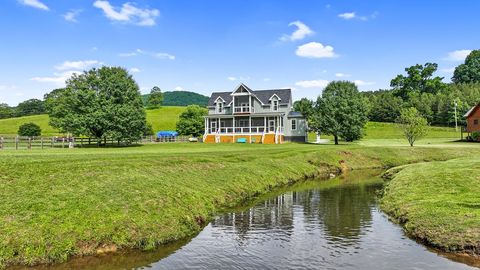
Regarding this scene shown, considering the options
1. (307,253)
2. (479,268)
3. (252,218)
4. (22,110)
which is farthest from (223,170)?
(22,110)

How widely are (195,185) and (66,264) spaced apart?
33.5 ft

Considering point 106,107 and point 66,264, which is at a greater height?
point 106,107

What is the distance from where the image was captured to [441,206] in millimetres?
15992

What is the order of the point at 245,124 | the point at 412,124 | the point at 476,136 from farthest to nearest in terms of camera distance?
the point at 476,136, the point at 245,124, the point at 412,124

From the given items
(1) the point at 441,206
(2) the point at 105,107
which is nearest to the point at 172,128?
(2) the point at 105,107

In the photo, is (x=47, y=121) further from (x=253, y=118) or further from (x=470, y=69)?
(x=470, y=69)

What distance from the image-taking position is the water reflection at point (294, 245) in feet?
39.0

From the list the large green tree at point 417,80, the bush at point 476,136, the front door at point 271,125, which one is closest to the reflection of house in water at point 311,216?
the front door at point 271,125

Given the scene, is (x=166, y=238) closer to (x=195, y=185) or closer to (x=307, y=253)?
(x=307, y=253)

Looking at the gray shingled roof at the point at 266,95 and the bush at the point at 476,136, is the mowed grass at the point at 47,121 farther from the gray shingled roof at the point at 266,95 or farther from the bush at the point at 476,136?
the bush at the point at 476,136

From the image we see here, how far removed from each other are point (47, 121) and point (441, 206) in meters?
130

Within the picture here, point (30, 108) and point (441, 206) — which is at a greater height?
point (30, 108)

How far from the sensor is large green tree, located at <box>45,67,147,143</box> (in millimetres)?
54531

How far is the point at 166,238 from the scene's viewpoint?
14.4m
